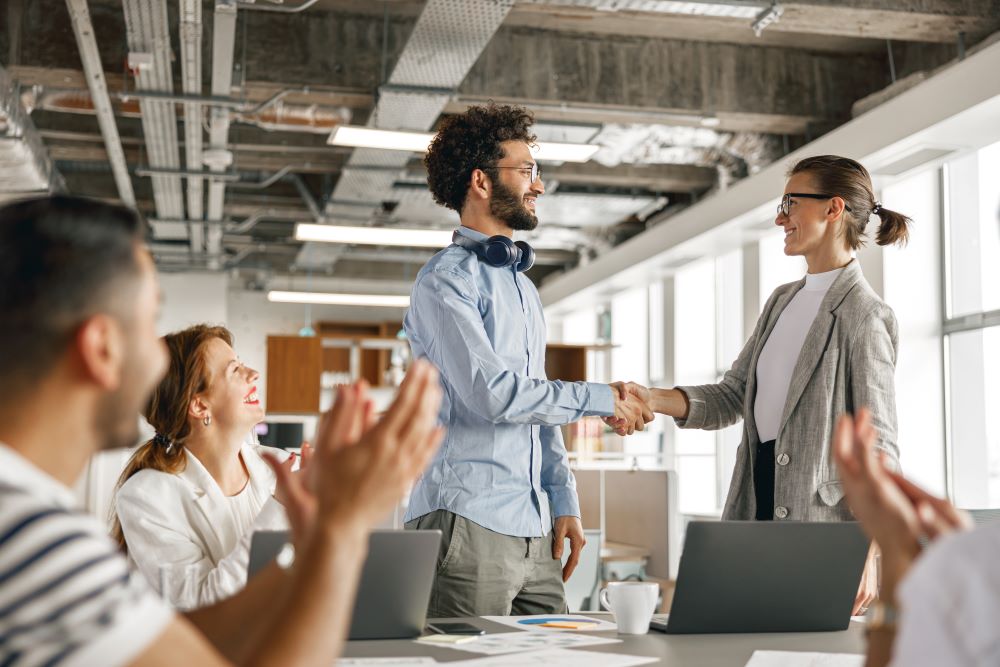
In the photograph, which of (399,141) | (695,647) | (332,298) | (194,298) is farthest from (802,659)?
(194,298)

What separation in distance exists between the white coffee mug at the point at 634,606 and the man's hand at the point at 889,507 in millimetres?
804

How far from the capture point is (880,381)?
2.29 metres

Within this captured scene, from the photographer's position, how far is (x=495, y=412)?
2193 millimetres

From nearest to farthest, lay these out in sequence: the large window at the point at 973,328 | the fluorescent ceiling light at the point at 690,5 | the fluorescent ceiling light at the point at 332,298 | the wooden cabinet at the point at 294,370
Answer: the fluorescent ceiling light at the point at 690,5 → the large window at the point at 973,328 → the wooden cabinet at the point at 294,370 → the fluorescent ceiling light at the point at 332,298

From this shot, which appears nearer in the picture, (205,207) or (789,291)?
(789,291)

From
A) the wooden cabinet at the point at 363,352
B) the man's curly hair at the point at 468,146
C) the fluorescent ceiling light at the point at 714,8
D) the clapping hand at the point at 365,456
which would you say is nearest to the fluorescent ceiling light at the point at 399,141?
the fluorescent ceiling light at the point at 714,8

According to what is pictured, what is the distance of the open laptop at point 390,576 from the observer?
1467mm

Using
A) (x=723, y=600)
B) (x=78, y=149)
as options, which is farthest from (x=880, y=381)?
(x=78, y=149)

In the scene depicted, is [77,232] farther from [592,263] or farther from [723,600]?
[592,263]

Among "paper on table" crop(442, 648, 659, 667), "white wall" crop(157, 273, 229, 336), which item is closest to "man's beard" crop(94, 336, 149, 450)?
"paper on table" crop(442, 648, 659, 667)

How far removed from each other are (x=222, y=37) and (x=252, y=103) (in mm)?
1608

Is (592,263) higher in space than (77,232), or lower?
higher

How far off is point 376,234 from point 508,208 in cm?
455

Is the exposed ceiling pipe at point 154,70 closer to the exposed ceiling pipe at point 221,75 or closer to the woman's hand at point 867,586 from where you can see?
the exposed ceiling pipe at point 221,75
